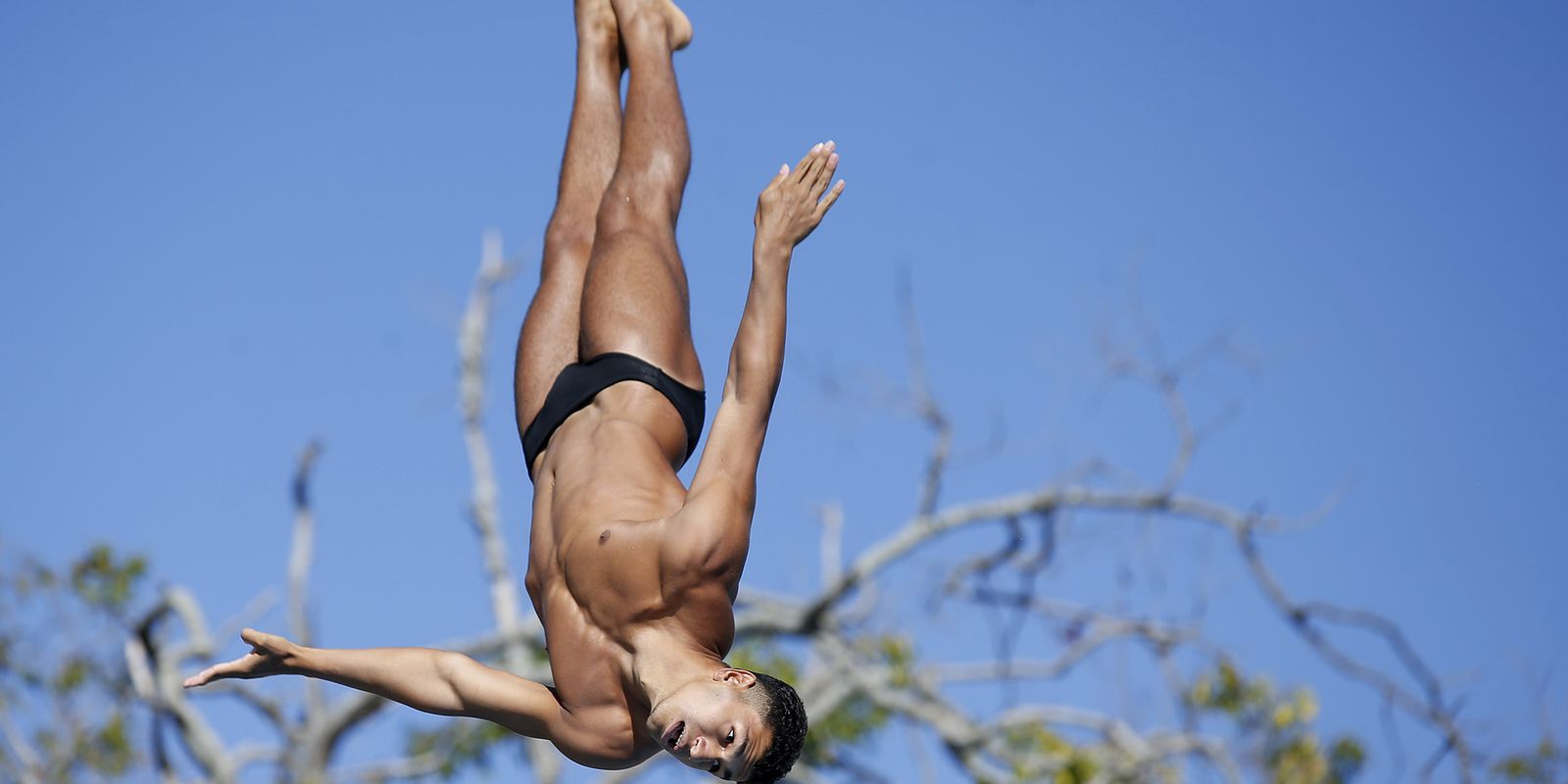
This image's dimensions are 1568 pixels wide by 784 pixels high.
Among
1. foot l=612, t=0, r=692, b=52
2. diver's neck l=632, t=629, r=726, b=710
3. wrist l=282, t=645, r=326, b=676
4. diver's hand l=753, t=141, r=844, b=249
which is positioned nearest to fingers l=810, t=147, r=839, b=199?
diver's hand l=753, t=141, r=844, b=249

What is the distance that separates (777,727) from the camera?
14.3 feet

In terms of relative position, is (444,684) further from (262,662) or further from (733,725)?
(733,725)

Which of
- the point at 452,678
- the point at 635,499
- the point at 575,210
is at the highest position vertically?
the point at 575,210

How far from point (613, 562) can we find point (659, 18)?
1994 millimetres

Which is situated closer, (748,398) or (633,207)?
(748,398)

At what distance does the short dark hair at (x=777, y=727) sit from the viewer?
4.36 m

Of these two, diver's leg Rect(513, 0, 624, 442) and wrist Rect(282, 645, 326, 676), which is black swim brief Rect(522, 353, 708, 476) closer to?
diver's leg Rect(513, 0, 624, 442)

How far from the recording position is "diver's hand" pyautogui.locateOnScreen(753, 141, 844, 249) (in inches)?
167

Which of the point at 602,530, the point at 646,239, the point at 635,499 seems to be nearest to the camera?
the point at 602,530

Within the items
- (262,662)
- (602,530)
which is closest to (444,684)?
(262,662)

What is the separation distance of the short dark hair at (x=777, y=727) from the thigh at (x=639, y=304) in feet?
3.26

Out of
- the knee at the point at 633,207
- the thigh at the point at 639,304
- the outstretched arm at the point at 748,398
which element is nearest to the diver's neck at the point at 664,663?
the outstretched arm at the point at 748,398

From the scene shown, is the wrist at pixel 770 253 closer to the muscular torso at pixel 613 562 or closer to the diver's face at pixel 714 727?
the muscular torso at pixel 613 562

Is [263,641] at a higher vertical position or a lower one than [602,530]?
lower
